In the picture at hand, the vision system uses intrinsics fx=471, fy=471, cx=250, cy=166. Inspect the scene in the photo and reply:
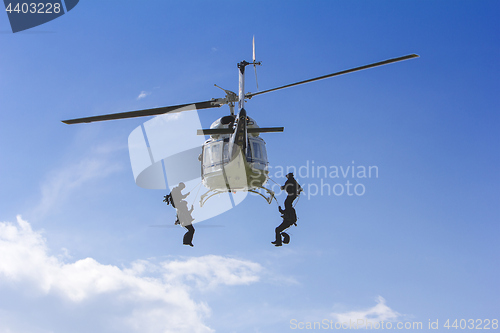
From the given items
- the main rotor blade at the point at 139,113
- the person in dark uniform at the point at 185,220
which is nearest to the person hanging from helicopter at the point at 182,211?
the person in dark uniform at the point at 185,220

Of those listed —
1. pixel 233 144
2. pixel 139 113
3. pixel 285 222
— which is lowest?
pixel 285 222

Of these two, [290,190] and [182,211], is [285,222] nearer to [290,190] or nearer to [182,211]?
[290,190]

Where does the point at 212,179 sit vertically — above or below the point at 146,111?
below

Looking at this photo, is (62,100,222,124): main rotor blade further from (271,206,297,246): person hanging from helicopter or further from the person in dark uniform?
(271,206,297,246): person hanging from helicopter

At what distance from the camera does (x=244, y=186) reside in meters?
20.5

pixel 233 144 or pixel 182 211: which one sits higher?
pixel 233 144

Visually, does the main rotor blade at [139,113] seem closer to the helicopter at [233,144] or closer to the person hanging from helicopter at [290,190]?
the helicopter at [233,144]

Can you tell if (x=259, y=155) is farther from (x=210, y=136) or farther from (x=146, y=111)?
(x=146, y=111)

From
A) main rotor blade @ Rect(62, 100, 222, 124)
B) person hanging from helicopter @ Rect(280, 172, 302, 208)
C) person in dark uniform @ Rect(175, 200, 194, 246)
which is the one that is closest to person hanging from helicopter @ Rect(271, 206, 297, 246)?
person hanging from helicopter @ Rect(280, 172, 302, 208)

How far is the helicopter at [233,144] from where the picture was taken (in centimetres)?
1997

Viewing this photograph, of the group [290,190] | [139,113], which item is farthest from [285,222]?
[139,113]

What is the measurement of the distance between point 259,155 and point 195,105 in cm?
404

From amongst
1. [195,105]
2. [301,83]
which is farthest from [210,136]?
[301,83]

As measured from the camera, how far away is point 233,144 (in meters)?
20.0
